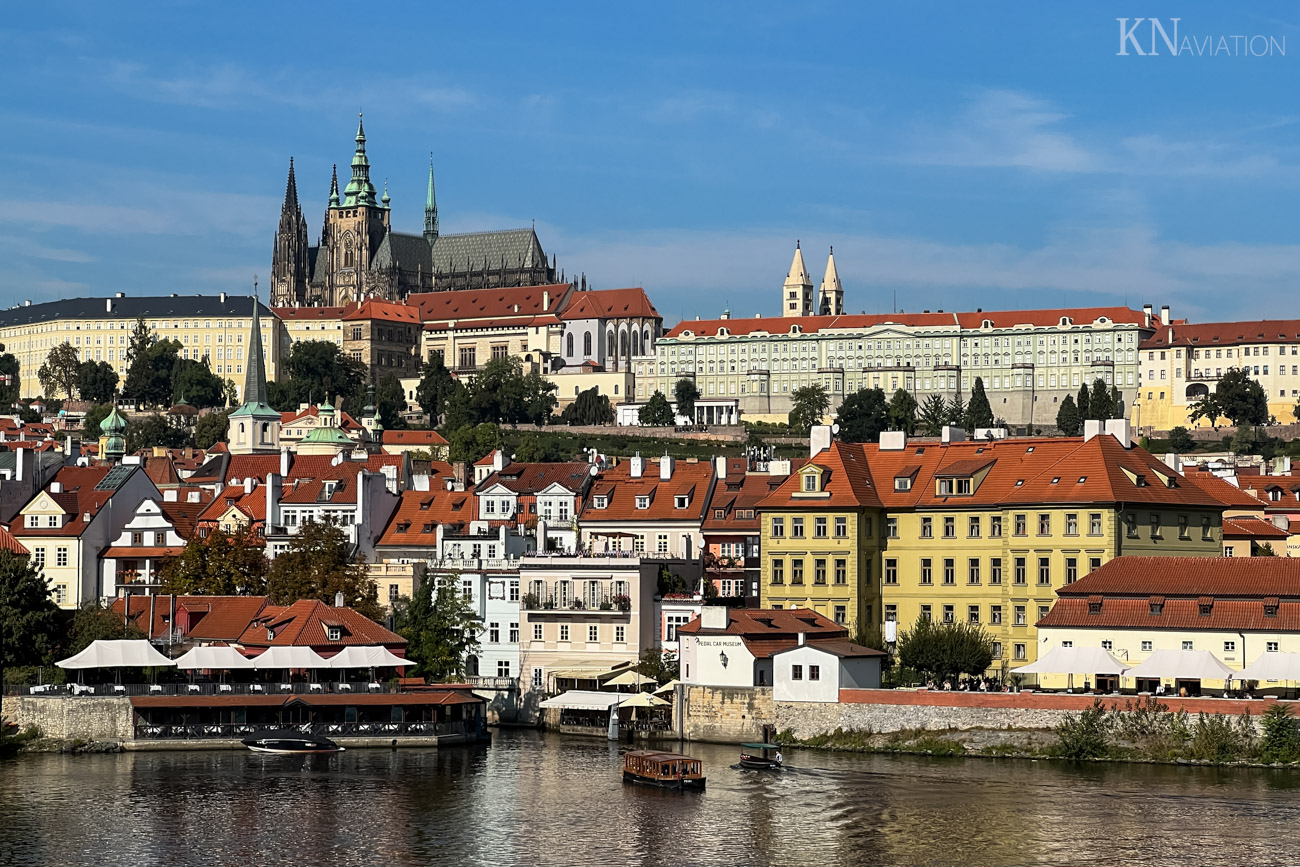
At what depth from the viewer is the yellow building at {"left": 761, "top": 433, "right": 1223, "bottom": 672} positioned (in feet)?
230

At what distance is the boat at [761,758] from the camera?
196ft

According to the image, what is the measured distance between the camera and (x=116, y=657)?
220 feet

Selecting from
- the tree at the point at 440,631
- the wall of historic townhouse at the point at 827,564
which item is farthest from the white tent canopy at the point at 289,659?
the wall of historic townhouse at the point at 827,564

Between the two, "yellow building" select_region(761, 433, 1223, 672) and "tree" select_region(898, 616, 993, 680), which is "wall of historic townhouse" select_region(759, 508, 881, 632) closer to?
"yellow building" select_region(761, 433, 1223, 672)

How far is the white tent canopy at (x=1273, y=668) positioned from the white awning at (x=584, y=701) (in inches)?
735

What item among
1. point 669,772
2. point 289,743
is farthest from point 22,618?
point 669,772

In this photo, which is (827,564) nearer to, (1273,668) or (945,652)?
(945,652)

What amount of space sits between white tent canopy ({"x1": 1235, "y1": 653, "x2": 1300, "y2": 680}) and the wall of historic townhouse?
14456 mm

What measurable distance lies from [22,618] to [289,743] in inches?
447

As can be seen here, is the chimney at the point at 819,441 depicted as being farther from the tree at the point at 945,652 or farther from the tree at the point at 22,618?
the tree at the point at 22,618

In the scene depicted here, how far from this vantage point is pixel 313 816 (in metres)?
54.0

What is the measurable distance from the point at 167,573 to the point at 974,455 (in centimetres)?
2852

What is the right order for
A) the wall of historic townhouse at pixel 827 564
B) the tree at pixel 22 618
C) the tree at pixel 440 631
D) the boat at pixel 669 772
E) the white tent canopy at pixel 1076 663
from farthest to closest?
1. the wall of historic townhouse at pixel 827 564
2. the tree at pixel 440 631
3. the tree at pixel 22 618
4. the white tent canopy at pixel 1076 663
5. the boat at pixel 669 772

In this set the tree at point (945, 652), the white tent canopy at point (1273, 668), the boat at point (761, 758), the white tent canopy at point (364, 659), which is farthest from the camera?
the white tent canopy at point (364, 659)
